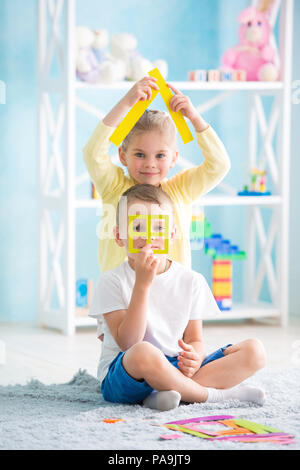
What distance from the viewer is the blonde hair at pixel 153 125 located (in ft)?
6.04

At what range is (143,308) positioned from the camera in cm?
162

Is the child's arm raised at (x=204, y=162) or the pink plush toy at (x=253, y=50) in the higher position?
the pink plush toy at (x=253, y=50)

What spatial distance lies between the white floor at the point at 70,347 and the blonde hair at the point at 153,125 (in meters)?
0.69

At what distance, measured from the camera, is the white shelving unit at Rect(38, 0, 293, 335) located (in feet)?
9.05

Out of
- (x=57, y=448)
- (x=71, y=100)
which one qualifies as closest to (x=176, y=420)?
(x=57, y=448)

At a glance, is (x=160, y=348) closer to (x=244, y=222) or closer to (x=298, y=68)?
(x=244, y=222)

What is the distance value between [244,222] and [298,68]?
648 mm

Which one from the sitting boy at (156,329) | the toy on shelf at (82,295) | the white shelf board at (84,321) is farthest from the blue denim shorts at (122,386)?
the toy on shelf at (82,295)

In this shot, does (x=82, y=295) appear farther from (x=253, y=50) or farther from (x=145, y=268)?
(x=145, y=268)

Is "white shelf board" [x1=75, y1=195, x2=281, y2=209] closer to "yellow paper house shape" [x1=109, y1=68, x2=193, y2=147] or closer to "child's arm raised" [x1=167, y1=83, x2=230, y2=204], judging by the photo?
"child's arm raised" [x1=167, y1=83, x2=230, y2=204]

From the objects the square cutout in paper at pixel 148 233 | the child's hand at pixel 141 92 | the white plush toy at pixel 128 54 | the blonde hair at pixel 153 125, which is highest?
the white plush toy at pixel 128 54

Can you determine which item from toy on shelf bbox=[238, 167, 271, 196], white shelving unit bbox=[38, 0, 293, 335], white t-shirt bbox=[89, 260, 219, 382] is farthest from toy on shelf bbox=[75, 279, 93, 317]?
white t-shirt bbox=[89, 260, 219, 382]

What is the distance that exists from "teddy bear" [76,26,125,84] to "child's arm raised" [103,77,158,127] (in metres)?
0.99

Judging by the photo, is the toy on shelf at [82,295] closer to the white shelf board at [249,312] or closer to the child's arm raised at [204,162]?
the white shelf board at [249,312]
